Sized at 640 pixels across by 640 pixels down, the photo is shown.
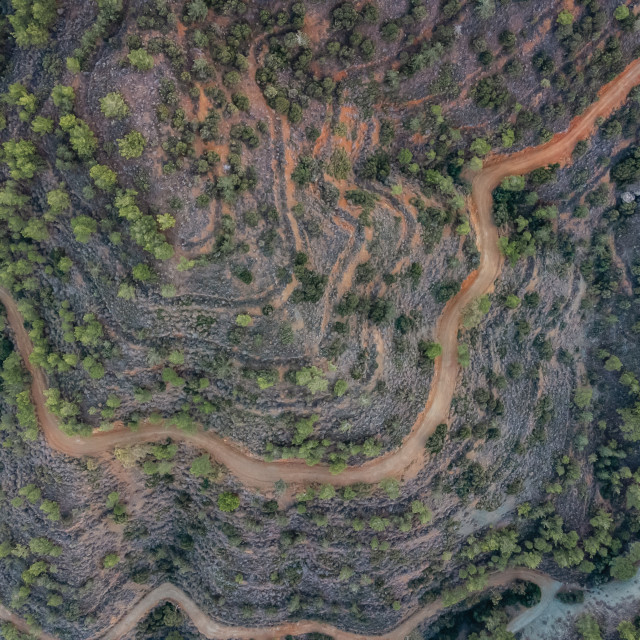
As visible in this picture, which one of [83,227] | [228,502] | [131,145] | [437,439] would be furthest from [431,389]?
[83,227]

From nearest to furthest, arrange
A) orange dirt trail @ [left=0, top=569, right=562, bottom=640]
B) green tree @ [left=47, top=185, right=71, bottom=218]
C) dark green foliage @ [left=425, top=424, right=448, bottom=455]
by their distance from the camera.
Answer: green tree @ [left=47, top=185, right=71, bottom=218] < dark green foliage @ [left=425, top=424, right=448, bottom=455] < orange dirt trail @ [left=0, top=569, right=562, bottom=640]

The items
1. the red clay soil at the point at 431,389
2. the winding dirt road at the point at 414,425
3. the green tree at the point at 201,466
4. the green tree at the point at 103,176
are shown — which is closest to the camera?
the green tree at the point at 103,176

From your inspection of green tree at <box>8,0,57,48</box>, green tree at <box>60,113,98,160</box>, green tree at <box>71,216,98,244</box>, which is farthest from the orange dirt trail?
green tree at <box>8,0,57,48</box>

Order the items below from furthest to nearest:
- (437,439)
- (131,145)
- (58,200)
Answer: (437,439) < (58,200) < (131,145)

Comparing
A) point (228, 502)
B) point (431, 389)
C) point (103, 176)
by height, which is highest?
point (103, 176)

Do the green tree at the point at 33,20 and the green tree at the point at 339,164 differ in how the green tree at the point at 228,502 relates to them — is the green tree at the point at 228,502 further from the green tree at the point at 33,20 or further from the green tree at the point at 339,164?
the green tree at the point at 33,20

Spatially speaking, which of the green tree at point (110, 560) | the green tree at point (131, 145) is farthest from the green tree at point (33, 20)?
the green tree at point (110, 560)

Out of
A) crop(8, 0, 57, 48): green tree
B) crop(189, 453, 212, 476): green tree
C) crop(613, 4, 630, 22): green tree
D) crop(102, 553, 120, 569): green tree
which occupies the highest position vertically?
crop(8, 0, 57, 48): green tree

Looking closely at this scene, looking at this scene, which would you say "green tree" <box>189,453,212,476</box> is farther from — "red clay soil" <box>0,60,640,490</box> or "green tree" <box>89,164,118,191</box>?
"green tree" <box>89,164,118,191</box>

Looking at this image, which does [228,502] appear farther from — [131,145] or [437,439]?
[131,145]
